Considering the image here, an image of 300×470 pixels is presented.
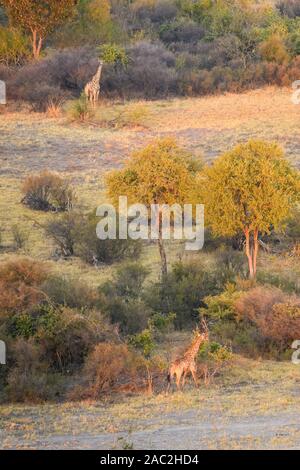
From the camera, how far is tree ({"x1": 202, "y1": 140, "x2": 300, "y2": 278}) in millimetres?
17828

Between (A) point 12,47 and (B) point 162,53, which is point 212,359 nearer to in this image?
(A) point 12,47

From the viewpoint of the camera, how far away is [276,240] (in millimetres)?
22047

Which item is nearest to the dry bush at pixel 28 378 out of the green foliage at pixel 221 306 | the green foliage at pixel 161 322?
the green foliage at pixel 161 322

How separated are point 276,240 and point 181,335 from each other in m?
6.70

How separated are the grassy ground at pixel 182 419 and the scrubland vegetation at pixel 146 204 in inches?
2.4

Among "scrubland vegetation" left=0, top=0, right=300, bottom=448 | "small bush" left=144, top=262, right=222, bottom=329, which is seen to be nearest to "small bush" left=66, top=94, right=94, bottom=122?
"scrubland vegetation" left=0, top=0, right=300, bottom=448

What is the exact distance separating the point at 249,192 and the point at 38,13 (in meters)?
23.8

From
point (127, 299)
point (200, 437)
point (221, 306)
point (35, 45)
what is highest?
point (35, 45)

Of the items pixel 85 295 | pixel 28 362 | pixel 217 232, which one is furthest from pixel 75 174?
pixel 28 362

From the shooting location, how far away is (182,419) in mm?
10555

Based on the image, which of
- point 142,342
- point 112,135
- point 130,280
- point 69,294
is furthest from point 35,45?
point 142,342

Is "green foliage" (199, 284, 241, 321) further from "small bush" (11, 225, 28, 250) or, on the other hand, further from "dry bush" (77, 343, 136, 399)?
"small bush" (11, 225, 28, 250)

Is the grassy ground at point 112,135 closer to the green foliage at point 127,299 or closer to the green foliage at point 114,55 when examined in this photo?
the green foliage at point 114,55

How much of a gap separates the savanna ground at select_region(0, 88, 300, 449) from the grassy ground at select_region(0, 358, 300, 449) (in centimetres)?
1
